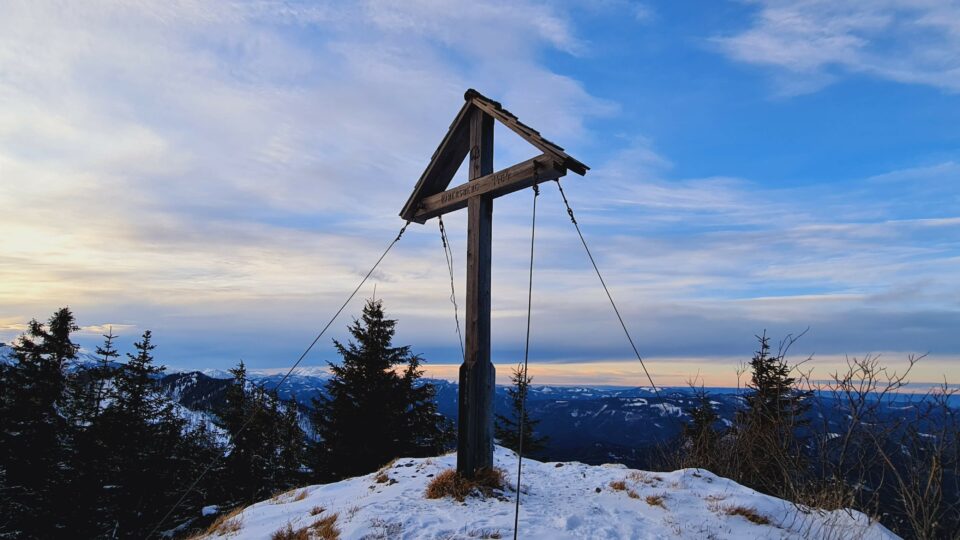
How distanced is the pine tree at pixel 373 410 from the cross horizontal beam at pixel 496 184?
51.5ft

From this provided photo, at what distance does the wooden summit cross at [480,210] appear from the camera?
679 centimetres

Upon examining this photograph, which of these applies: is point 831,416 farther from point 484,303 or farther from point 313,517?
point 313,517

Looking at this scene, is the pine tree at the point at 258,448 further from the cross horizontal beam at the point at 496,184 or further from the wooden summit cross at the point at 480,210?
the wooden summit cross at the point at 480,210

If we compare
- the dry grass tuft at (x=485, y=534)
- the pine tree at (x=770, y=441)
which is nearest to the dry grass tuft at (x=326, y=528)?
the dry grass tuft at (x=485, y=534)

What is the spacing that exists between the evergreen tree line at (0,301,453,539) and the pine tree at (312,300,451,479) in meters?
0.05

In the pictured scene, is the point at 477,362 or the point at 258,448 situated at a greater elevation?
the point at 477,362

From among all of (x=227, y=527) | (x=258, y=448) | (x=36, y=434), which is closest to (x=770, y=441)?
(x=227, y=527)

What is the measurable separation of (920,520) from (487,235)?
6.97 metres

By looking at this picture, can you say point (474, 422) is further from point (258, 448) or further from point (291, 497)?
point (258, 448)

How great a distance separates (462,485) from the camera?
6.58 m

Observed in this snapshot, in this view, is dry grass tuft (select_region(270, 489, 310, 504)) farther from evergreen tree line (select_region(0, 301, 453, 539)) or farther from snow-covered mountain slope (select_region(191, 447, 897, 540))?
evergreen tree line (select_region(0, 301, 453, 539))

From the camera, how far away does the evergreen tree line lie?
2234 cm

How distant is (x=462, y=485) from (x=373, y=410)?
16616 mm

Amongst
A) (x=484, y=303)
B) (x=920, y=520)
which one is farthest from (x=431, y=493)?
(x=920, y=520)
